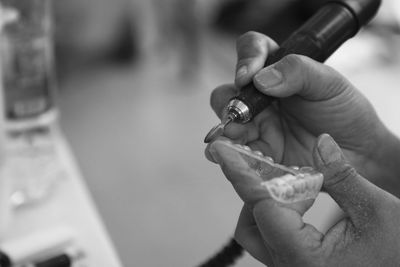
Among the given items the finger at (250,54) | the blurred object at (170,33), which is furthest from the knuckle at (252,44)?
the blurred object at (170,33)

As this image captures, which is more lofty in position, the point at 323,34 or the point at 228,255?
the point at 323,34

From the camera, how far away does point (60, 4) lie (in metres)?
1.66

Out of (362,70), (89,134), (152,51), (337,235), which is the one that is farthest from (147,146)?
(337,235)

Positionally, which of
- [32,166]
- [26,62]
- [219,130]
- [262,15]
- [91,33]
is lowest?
[219,130]

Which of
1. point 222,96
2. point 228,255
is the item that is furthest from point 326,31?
point 228,255

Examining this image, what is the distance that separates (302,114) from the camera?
0.56 metres

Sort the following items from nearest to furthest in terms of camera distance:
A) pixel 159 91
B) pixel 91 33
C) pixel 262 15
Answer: pixel 159 91 < pixel 91 33 < pixel 262 15

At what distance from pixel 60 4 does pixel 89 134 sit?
488 millimetres

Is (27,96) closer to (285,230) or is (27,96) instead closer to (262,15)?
(285,230)

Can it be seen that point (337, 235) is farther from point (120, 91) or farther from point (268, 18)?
point (268, 18)

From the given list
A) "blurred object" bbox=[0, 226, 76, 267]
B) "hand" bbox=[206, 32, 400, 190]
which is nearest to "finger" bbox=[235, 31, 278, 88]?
"hand" bbox=[206, 32, 400, 190]

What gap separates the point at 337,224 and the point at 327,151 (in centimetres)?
6

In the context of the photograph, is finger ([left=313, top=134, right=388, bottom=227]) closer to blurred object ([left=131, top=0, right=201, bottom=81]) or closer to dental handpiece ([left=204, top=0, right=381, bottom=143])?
dental handpiece ([left=204, top=0, right=381, bottom=143])

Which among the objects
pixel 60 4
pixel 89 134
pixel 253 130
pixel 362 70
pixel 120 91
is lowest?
pixel 253 130
